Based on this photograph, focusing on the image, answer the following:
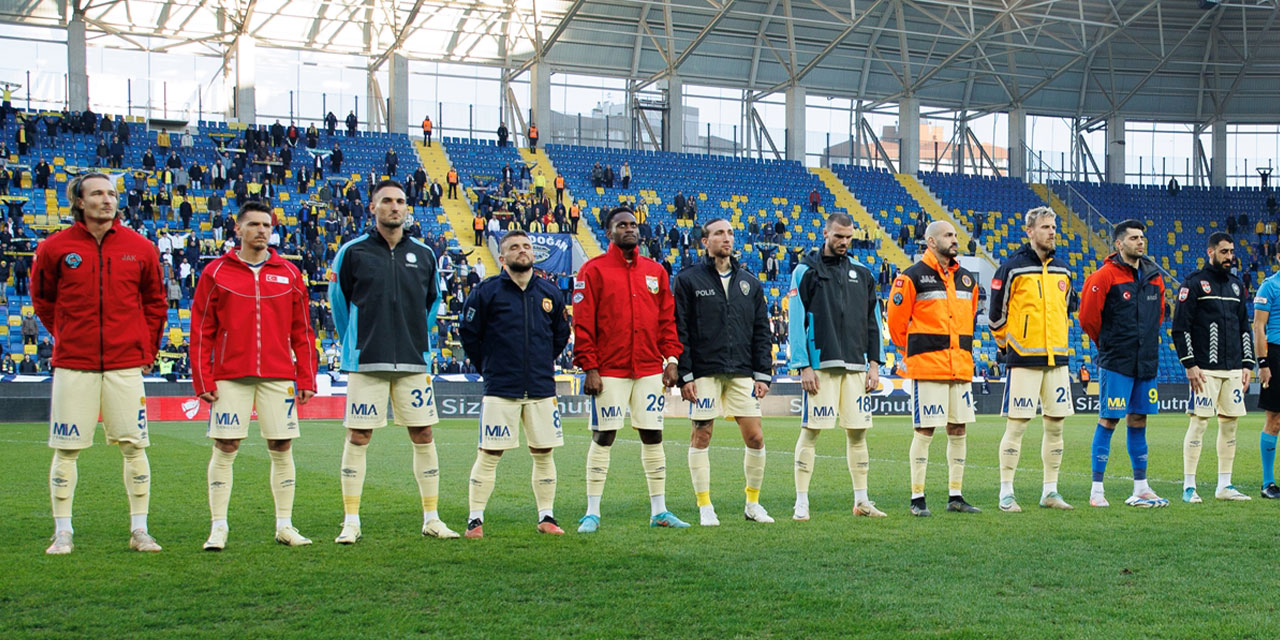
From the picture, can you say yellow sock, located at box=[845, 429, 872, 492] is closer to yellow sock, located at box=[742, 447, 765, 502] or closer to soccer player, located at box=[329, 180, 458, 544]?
yellow sock, located at box=[742, 447, 765, 502]

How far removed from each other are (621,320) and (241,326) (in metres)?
2.51

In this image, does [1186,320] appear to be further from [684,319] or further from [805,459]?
[684,319]

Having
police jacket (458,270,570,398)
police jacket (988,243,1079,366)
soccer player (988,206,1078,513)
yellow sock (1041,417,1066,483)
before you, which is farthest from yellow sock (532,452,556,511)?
yellow sock (1041,417,1066,483)

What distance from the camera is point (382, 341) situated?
8.00 metres

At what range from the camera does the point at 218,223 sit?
33.0 m

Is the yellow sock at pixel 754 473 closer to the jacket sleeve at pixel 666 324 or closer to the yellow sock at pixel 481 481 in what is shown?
the jacket sleeve at pixel 666 324

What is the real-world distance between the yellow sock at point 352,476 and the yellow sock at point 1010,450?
16.0ft

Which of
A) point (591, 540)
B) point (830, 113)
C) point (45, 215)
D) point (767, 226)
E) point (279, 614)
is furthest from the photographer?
point (830, 113)

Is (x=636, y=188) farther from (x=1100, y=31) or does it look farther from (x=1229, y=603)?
(x=1229, y=603)

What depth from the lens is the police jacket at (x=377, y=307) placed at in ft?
26.3

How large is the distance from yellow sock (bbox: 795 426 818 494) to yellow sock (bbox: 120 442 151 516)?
14.5 ft

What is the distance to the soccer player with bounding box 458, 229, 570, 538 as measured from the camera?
8352mm

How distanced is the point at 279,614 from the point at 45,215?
30759mm

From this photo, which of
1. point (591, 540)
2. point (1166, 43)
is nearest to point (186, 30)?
point (1166, 43)
